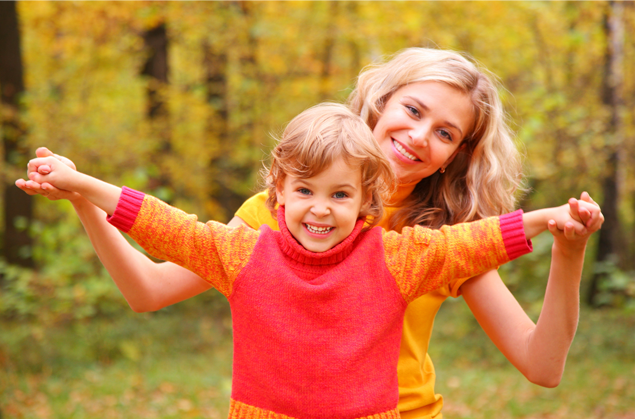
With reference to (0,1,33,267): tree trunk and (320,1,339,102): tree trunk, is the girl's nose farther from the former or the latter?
(320,1,339,102): tree trunk

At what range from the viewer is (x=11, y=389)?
646 cm

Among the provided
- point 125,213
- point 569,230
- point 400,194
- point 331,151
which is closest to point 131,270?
point 125,213

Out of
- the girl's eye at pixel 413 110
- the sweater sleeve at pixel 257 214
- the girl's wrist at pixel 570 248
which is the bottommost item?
the sweater sleeve at pixel 257 214

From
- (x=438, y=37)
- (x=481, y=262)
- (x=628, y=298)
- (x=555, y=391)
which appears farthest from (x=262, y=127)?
(x=481, y=262)

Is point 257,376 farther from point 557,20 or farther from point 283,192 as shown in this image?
point 557,20

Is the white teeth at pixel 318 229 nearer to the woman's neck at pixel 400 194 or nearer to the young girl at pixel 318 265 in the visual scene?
the young girl at pixel 318 265

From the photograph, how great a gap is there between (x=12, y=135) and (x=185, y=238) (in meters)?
6.81

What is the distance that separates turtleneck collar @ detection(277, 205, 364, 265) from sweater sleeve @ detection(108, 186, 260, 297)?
0.29 feet

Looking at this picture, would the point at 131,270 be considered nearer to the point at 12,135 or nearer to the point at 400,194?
the point at 400,194

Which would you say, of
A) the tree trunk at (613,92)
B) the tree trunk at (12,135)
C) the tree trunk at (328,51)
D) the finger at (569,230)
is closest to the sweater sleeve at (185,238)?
the finger at (569,230)

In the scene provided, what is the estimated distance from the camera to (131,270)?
76.1 inches

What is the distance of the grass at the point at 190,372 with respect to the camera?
623 centimetres

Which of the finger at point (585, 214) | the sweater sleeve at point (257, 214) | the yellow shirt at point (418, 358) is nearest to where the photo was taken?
the finger at point (585, 214)

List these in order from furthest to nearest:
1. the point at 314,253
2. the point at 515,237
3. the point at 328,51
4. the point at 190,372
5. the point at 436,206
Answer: the point at 328,51, the point at 190,372, the point at 436,206, the point at 314,253, the point at 515,237
